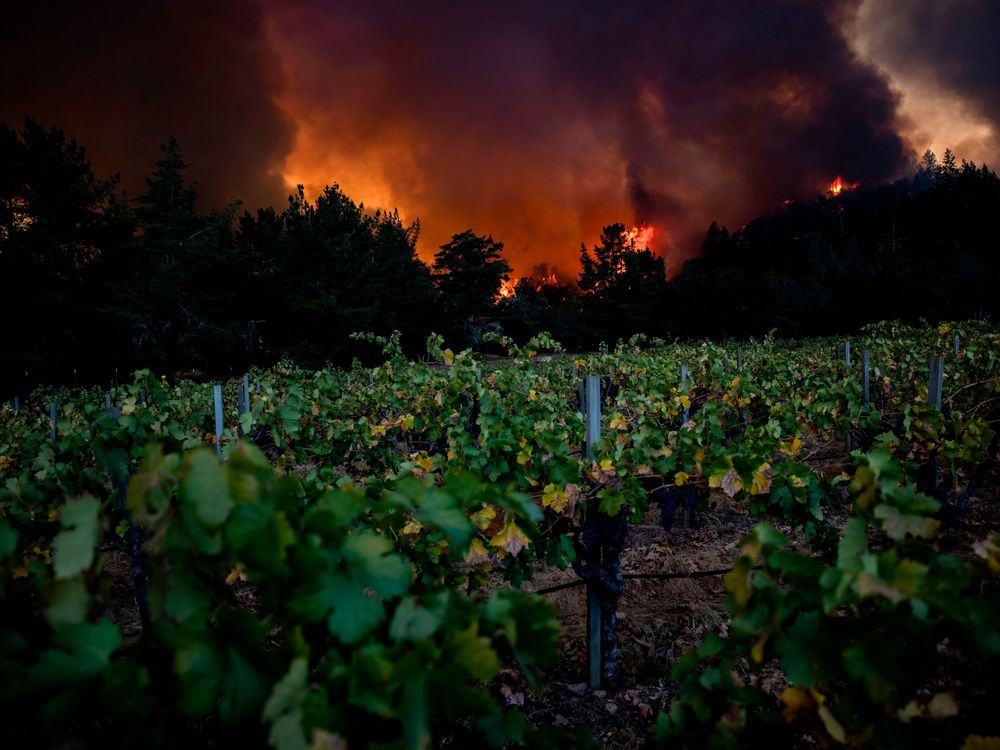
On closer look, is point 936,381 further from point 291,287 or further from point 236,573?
point 291,287

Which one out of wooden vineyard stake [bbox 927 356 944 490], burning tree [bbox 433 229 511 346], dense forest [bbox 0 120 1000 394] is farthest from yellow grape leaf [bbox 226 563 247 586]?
burning tree [bbox 433 229 511 346]

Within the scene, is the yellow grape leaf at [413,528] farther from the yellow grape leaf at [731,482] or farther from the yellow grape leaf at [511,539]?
the yellow grape leaf at [731,482]

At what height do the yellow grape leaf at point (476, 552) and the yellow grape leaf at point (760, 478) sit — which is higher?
the yellow grape leaf at point (760, 478)

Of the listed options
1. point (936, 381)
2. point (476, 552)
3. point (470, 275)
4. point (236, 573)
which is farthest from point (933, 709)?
point (470, 275)

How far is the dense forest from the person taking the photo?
22203mm

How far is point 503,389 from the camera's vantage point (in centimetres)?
520

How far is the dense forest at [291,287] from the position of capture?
72.8ft

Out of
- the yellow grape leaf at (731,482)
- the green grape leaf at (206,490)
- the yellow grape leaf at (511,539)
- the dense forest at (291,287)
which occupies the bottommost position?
the yellow grape leaf at (511,539)

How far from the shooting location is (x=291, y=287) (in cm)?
2831

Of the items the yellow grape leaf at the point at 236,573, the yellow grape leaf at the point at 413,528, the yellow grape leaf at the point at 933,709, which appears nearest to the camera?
the yellow grape leaf at the point at 933,709

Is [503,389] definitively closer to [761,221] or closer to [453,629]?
[453,629]

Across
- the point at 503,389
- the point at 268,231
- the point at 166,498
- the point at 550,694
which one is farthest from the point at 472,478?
the point at 268,231

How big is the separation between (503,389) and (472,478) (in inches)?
162

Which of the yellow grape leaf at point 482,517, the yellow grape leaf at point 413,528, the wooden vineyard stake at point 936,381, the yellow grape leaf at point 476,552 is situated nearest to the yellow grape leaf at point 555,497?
the yellow grape leaf at point 482,517
